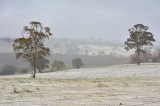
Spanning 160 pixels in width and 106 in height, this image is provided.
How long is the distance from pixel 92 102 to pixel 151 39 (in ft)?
298

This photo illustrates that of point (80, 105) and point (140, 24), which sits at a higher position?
point (140, 24)

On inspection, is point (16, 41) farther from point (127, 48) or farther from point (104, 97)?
point (127, 48)

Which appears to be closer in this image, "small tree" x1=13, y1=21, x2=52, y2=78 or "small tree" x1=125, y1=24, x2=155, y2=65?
"small tree" x1=13, y1=21, x2=52, y2=78

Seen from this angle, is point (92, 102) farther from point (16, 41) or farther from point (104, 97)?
point (16, 41)

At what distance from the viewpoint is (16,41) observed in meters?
76.2

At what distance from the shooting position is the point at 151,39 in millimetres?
118625

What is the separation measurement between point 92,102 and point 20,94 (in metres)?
10.2

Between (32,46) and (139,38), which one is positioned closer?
(32,46)

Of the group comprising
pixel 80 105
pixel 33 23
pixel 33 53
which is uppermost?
pixel 33 23

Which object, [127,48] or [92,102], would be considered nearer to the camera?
[92,102]

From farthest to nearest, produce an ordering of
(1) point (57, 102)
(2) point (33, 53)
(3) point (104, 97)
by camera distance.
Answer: (2) point (33, 53) < (3) point (104, 97) < (1) point (57, 102)

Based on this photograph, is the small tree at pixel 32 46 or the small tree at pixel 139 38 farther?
the small tree at pixel 139 38

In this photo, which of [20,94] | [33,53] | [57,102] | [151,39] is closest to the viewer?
[57,102]

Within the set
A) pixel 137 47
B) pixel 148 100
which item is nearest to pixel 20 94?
pixel 148 100
